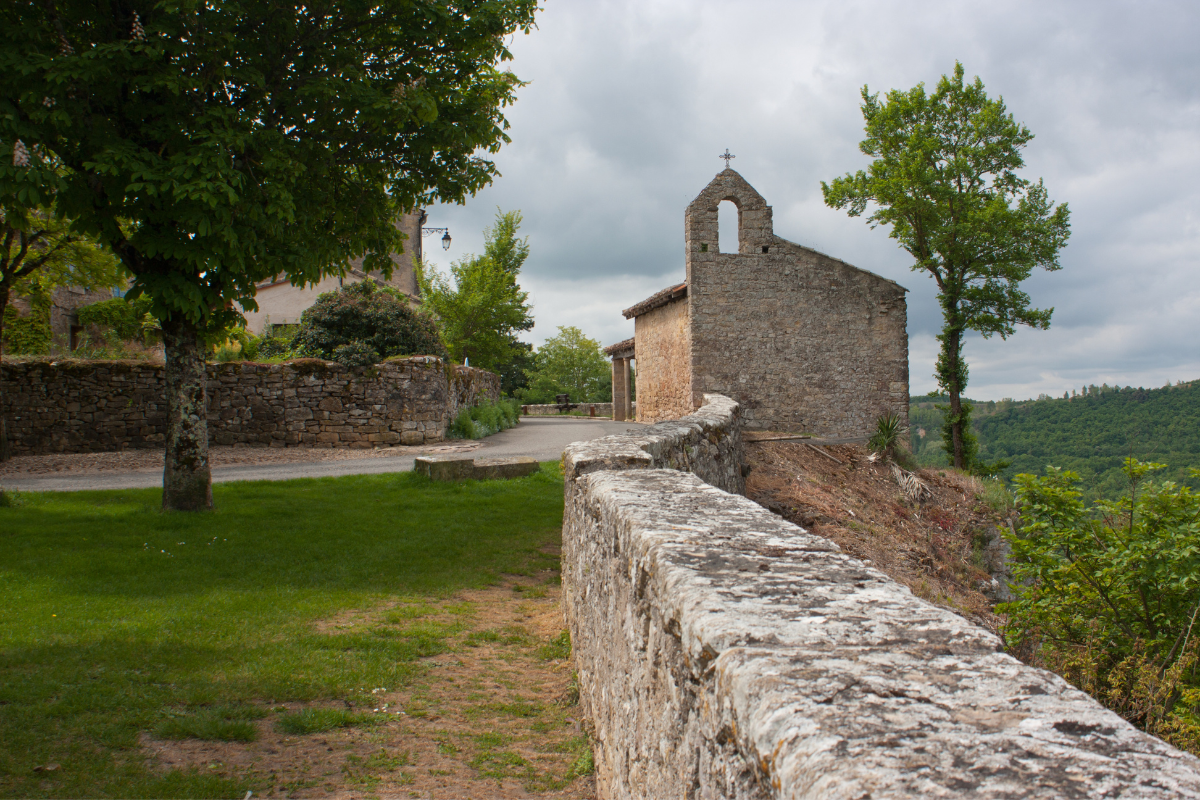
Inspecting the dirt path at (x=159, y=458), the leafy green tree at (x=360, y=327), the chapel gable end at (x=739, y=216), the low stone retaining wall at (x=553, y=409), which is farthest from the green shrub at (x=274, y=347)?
the low stone retaining wall at (x=553, y=409)

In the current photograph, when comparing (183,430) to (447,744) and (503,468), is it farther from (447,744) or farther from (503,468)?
(447,744)

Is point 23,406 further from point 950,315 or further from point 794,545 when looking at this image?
point 950,315

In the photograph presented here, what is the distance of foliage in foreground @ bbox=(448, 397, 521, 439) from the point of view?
19.3 meters

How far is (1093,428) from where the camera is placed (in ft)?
122

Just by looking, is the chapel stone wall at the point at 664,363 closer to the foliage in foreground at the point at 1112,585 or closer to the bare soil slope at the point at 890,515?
the bare soil slope at the point at 890,515

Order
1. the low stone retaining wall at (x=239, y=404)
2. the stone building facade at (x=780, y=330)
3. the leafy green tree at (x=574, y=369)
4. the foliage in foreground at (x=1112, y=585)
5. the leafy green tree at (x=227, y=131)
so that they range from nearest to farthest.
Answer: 1. the foliage in foreground at (x=1112, y=585)
2. the leafy green tree at (x=227, y=131)
3. the low stone retaining wall at (x=239, y=404)
4. the stone building facade at (x=780, y=330)
5. the leafy green tree at (x=574, y=369)

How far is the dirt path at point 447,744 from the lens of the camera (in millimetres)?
3457

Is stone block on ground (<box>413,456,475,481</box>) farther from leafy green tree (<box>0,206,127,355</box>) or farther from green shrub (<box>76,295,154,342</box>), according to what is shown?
green shrub (<box>76,295,154,342</box>)

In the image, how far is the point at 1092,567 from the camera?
7.19 metres

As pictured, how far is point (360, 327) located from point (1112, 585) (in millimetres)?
17978

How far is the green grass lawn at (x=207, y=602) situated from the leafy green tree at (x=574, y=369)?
51.1 meters

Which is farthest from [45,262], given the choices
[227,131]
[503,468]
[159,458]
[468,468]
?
[503,468]

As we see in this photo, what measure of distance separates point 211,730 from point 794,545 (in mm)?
3342

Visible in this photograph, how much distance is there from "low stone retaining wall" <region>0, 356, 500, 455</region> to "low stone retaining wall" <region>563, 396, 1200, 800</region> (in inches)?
596
